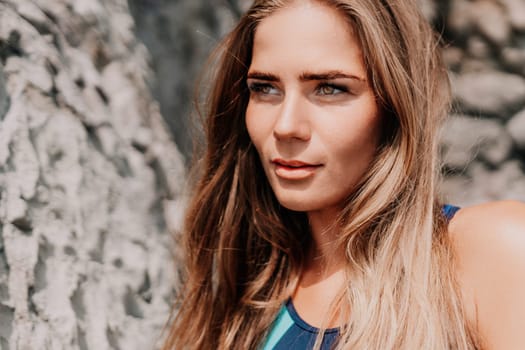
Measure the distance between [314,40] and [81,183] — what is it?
2.59ft

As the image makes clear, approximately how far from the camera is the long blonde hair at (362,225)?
1.71m

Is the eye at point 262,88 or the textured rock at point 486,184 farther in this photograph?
the textured rock at point 486,184

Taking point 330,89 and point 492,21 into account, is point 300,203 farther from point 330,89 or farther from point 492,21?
point 492,21

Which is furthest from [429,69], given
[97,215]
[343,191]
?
[97,215]

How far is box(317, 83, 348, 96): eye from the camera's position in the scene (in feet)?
5.76

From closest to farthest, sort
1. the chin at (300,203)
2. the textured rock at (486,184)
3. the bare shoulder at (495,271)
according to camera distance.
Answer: the bare shoulder at (495,271)
the chin at (300,203)
the textured rock at (486,184)

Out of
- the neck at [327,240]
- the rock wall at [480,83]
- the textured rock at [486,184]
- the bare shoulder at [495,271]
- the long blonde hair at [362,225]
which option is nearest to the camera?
the bare shoulder at [495,271]

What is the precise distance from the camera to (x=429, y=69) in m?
1.87

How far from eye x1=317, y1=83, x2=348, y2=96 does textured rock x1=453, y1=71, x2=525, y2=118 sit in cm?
163

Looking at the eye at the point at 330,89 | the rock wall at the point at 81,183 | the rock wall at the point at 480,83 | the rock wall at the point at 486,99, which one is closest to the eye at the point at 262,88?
the eye at the point at 330,89

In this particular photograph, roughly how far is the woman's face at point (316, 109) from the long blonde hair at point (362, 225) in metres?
0.03

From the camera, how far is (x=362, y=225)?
1.81m

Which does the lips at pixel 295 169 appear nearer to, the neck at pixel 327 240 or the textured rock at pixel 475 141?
the neck at pixel 327 240

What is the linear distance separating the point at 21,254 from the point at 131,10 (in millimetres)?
1113
